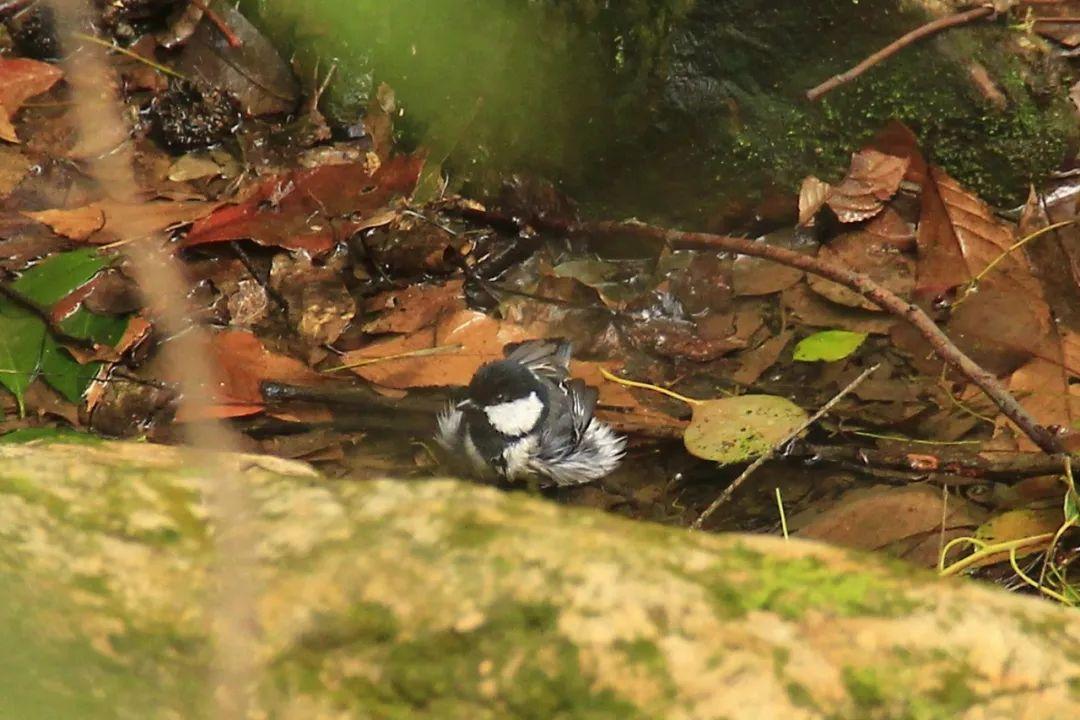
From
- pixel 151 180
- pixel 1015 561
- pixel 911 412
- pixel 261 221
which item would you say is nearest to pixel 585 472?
pixel 911 412

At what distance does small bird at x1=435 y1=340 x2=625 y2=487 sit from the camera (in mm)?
3344

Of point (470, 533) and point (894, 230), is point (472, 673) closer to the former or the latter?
point (470, 533)

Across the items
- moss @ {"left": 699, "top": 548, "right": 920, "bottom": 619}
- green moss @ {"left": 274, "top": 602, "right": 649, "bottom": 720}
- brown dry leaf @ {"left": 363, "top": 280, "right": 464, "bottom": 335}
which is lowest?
brown dry leaf @ {"left": 363, "top": 280, "right": 464, "bottom": 335}

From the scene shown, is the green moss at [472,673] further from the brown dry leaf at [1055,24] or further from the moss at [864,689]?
the brown dry leaf at [1055,24]

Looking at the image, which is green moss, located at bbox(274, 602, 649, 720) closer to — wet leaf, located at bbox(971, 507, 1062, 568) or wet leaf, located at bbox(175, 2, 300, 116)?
wet leaf, located at bbox(971, 507, 1062, 568)

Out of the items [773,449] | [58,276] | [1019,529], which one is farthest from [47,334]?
[1019,529]

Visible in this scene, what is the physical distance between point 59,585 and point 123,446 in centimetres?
54

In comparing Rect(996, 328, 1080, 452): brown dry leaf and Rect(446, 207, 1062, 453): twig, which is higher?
Rect(446, 207, 1062, 453): twig

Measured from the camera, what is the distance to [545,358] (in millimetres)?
3592

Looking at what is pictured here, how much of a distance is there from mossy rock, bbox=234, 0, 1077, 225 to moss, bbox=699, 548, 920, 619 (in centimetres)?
233

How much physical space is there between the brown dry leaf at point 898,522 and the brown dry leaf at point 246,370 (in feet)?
5.91

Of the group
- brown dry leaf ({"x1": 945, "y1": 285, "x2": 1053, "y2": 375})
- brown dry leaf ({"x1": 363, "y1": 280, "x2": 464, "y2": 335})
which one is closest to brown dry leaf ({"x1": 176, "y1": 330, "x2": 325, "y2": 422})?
brown dry leaf ({"x1": 363, "y1": 280, "x2": 464, "y2": 335})

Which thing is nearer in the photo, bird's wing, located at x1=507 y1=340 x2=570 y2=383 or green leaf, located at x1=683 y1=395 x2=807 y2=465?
green leaf, located at x1=683 y1=395 x2=807 y2=465

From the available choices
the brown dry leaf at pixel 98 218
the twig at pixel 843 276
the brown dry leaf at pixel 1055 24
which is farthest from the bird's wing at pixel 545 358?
the brown dry leaf at pixel 1055 24
